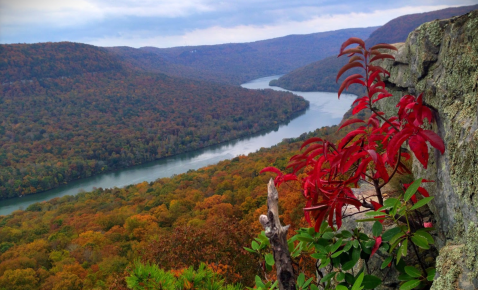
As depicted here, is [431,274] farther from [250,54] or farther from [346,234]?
[250,54]

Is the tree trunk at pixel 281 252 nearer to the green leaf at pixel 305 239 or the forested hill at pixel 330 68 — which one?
the green leaf at pixel 305 239

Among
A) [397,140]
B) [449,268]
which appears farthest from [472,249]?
[397,140]

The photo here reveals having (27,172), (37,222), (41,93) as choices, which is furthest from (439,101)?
(41,93)

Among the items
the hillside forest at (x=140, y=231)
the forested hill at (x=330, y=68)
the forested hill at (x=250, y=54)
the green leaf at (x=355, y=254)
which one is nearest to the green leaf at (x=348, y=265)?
the green leaf at (x=355, y=254)

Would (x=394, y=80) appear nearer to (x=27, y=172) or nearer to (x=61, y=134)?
(x=27, y=172)

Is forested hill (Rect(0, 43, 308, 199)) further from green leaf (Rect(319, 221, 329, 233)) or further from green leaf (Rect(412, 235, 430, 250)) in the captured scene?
green leaf (Rect(412, 235, 430, 250))
